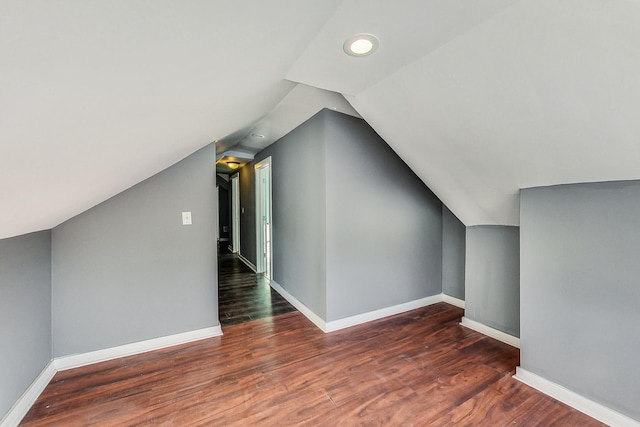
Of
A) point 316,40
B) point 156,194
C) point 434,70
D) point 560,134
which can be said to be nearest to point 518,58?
point 434,70

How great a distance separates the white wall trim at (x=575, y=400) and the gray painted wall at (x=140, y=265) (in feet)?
8.25

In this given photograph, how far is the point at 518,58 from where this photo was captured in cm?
112

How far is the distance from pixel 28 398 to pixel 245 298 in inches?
79.1

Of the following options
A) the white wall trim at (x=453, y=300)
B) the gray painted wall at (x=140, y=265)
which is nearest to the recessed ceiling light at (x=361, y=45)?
the gray painted wall at (x=140, y=265)

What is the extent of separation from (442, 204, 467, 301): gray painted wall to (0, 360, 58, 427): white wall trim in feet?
12.4

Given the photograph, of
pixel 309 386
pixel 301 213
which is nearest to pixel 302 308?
pixel 301 213

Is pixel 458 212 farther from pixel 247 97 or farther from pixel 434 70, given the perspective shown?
pixel 247 97

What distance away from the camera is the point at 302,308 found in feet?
9.79

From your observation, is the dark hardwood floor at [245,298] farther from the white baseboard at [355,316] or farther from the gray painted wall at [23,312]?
the gray painted wall at [23,312]

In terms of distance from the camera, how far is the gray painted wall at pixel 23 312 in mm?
1416

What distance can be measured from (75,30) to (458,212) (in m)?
2.73

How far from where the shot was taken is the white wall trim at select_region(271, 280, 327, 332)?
103 inches

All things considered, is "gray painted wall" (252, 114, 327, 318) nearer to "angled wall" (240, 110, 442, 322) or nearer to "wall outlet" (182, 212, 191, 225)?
"angled wall" (240, 110, 442, 322)

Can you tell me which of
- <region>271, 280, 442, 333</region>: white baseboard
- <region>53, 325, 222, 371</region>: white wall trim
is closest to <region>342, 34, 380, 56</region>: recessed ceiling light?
<region>271, 280, 442, 333</region>: white baseboard
